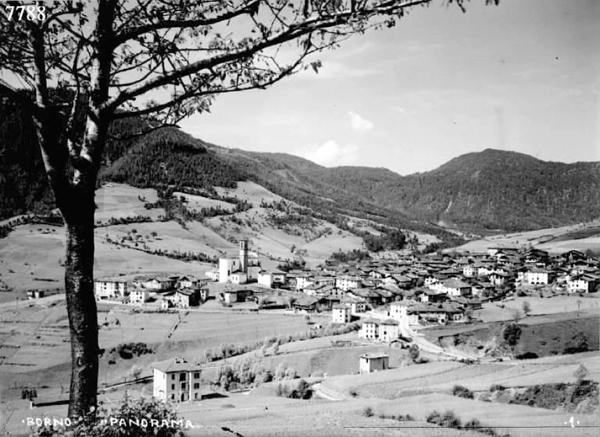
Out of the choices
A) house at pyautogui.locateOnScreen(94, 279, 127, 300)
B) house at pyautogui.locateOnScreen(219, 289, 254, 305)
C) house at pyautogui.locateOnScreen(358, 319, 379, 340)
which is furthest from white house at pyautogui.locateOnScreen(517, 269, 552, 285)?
house at pyautogui.locateOnScreen(94, 279, 127, 300)

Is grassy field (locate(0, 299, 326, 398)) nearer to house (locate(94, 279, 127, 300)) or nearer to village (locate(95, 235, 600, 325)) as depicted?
village (locate(95, 235, 600, 325))

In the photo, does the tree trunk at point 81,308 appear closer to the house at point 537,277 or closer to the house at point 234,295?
the house at point 234,295

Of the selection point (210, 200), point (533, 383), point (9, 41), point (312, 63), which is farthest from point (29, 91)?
point (210, 200)

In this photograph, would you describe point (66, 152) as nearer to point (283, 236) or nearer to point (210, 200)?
point (283, 236)

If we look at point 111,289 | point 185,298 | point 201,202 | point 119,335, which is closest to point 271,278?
point 185,298

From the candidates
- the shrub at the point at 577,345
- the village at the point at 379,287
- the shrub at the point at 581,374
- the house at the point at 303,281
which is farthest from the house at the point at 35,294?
the shrub at the point at 581,374

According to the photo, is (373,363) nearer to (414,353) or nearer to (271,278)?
(414,353)
